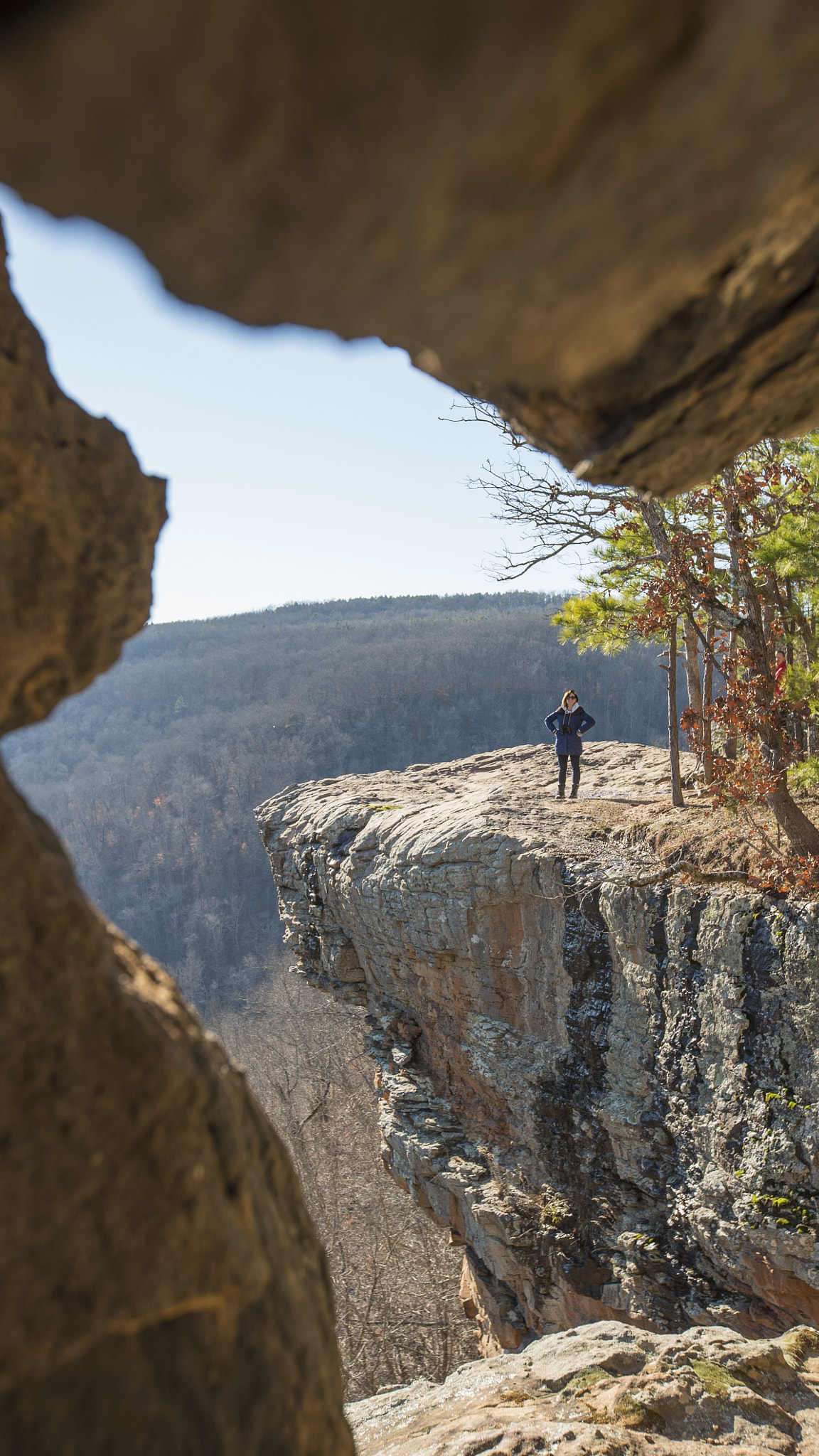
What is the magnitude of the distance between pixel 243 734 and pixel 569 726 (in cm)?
5522

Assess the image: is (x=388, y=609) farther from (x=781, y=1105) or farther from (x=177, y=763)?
(x=781, y=1105)

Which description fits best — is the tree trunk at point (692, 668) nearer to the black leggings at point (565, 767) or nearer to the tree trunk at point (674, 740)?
the tree trunk at point (674, 740)

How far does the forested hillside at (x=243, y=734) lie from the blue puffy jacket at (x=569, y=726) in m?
37.0

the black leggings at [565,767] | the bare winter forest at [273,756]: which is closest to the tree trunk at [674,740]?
the black leggings at [565,767]

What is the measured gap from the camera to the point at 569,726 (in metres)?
11.6

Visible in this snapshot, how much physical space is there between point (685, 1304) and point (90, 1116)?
912 cm

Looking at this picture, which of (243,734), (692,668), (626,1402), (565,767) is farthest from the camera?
(243,734)

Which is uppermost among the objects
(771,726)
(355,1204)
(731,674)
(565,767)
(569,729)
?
(731,674)

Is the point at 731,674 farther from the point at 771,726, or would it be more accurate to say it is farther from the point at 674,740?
the point at 674,740

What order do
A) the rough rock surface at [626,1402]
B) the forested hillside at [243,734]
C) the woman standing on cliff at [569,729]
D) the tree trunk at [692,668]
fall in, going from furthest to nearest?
1. the forested hillside at [243,734]
2. the woman standing on cliff at [569,729]
3. the tree trunk at [692,668]
4. the rough rock surface at [626,1402]

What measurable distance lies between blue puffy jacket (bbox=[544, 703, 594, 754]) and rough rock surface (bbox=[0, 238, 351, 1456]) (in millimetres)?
9660

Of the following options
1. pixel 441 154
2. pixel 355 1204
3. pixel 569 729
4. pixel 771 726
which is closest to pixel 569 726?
pixel 569 729

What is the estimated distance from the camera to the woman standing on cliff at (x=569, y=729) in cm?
1147

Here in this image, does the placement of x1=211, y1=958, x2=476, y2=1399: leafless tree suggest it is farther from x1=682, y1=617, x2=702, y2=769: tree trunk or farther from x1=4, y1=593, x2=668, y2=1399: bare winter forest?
x1=682, y1=617, x2=702, y2=769: tree trunk
